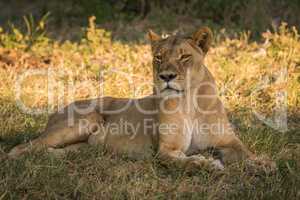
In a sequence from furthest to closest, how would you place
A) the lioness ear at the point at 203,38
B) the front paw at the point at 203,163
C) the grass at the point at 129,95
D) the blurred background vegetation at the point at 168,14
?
the blurred background vegetation at the point at 168,14 < the lioness ear at the point at 203,38 < the front paw at the point at 203,163 < the grass at the point at 129,95

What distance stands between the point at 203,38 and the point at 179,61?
267mm

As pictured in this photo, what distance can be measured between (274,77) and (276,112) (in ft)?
2.57

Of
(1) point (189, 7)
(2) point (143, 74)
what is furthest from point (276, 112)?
(1) point (189, 7)

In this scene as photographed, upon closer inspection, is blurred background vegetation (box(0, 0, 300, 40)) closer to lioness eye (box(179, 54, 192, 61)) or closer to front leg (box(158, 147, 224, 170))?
lioness eye (box(179, 54, 192, 61))

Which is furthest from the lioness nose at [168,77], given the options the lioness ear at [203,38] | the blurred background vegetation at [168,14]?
the blurred background vegetation at [168,14]

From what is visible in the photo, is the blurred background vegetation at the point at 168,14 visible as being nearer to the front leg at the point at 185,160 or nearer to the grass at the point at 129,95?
the grass at the point at 129,95

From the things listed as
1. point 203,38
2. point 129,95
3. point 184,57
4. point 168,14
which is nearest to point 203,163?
point 184,57

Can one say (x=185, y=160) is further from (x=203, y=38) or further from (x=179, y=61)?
(x=203, y=38)

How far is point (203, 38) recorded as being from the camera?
4348 millimetres

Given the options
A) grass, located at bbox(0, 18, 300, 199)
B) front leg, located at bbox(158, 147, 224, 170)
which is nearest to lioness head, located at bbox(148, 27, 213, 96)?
front leg, located at bbox(158, 147, 224, 170)

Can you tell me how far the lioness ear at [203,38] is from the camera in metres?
4.30

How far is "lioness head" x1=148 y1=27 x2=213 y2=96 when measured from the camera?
162 inches

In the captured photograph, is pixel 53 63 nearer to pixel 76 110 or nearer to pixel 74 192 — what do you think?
pixel 76 110

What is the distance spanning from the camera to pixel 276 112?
18.3 feet
